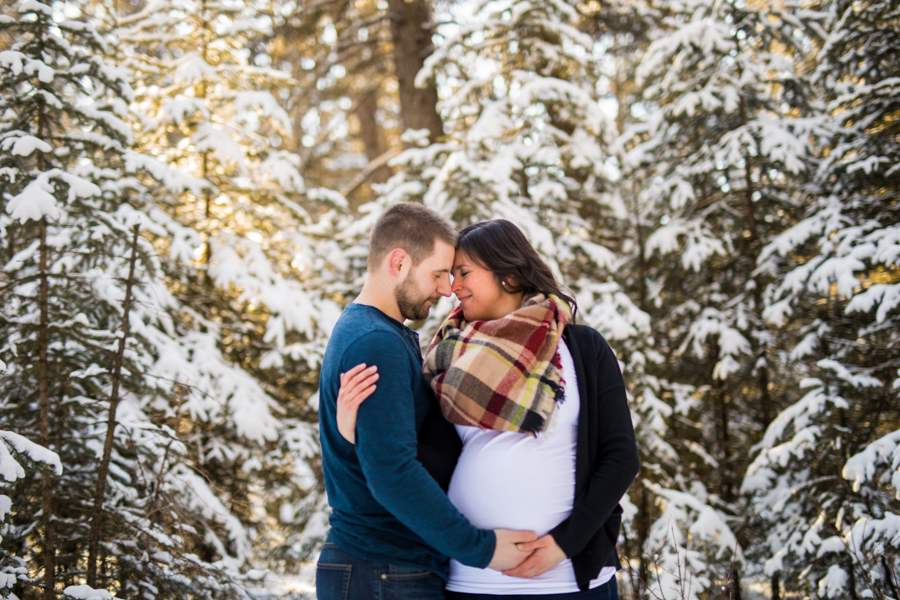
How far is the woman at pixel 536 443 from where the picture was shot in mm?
1859

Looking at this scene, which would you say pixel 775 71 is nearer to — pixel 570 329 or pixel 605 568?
pixel 570 329

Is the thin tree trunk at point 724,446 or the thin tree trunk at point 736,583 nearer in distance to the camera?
the thin tree trunk at point 736,583

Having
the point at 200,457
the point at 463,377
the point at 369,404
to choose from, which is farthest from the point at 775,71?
the point at 200,457

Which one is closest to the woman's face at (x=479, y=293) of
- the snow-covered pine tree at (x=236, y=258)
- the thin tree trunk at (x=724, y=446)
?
→ the snow-covered pine tree at (x=236, y=258)

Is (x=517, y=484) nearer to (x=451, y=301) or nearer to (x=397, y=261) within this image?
(x=397, y=261)

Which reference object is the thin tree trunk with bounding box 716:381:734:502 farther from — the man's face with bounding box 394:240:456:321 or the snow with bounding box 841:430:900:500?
the man's face with bounding box 394:240:456:321

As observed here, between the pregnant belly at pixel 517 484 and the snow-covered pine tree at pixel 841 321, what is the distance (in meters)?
2.91

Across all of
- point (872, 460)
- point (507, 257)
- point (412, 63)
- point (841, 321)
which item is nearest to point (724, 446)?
point (841, 321)

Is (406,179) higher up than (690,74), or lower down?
lower down

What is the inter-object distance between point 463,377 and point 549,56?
4865mm

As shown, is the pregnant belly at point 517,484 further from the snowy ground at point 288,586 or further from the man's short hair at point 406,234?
the snowy ground at point 288,586

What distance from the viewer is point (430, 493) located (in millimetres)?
1692

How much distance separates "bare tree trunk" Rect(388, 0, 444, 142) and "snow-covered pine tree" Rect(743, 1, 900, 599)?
4458 mm

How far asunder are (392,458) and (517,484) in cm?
50
